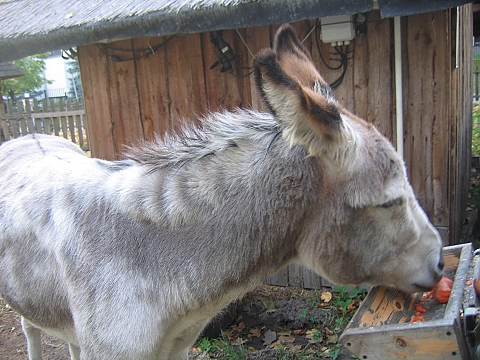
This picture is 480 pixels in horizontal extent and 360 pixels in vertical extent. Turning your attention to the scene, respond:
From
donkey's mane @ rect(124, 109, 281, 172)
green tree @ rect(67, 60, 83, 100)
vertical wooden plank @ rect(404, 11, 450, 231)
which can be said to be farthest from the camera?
green tree @ rect(67, 60, 83, 100)

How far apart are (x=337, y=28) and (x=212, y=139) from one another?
2.28 metres

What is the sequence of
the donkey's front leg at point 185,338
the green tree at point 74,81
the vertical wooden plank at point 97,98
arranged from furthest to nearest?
the green tree at point 74,81
the vertical wooden plank at point 97,98
the donkey's front leg at point 185,338

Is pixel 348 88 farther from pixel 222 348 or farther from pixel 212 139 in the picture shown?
pixel 222 348

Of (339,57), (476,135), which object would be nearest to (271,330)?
(339,57)

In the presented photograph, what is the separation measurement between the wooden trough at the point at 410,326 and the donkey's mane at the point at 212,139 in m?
0.89

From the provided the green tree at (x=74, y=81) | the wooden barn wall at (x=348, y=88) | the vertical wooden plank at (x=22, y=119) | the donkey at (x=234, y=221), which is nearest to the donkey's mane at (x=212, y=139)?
the donkey at (x=234, y=221)

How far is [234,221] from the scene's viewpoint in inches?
73.7

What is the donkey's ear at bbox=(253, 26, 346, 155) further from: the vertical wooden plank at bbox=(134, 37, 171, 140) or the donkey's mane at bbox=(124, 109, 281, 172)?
the vertical wooden plank at bbox=(134, 37, 171, 140)

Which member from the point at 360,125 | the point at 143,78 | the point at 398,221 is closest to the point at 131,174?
the point at 360,125

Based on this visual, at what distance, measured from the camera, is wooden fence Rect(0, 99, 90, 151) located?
11203mm

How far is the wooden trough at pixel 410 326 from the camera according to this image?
1710 mm

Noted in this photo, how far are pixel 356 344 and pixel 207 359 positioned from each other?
228 centimetres

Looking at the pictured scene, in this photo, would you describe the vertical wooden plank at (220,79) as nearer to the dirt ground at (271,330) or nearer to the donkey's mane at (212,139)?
the dirt ground at (271,330)

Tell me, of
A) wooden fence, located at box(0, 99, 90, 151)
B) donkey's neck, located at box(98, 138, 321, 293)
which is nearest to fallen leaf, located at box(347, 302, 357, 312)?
donkey's neck, located at box(98, 138, 321, 293)
